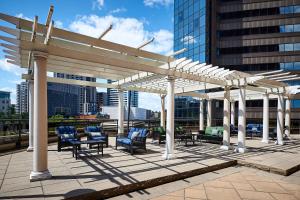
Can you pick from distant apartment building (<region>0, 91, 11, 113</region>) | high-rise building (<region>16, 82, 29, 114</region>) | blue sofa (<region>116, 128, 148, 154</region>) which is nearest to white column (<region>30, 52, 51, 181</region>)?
blue sofa (<region>116, 128, 148, 154</region>)

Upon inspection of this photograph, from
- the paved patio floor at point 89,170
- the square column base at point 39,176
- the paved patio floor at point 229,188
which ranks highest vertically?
the square column base at point 39,176

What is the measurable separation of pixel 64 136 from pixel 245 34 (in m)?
27.2

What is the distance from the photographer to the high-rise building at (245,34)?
25062 millimetres

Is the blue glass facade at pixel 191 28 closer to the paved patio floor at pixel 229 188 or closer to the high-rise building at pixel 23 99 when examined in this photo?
the paved patio floor at pixel 229 188

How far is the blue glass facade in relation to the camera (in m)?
25.9

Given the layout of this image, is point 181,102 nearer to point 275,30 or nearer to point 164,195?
point 275,30

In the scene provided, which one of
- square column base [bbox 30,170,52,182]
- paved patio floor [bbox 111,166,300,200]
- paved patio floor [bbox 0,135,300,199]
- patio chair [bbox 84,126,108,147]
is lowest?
paved patio floor [bbox 111,166,300,200]

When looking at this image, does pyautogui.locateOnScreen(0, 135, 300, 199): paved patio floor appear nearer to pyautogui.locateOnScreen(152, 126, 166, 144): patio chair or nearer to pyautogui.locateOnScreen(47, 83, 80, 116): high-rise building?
pyautogui.locateOnScreen(152, 126, 166, 144): patio chair

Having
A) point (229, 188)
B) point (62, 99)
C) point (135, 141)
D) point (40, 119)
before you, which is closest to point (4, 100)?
point (62, 99)

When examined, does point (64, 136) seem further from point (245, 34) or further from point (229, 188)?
point (245, 34)

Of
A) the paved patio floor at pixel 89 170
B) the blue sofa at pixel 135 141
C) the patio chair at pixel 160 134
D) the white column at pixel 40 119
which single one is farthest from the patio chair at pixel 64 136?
the patio chair at pixel 160 134

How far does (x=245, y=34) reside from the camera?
26656 mm

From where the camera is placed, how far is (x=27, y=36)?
14.8 ft

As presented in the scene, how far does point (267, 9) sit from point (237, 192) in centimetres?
2956
